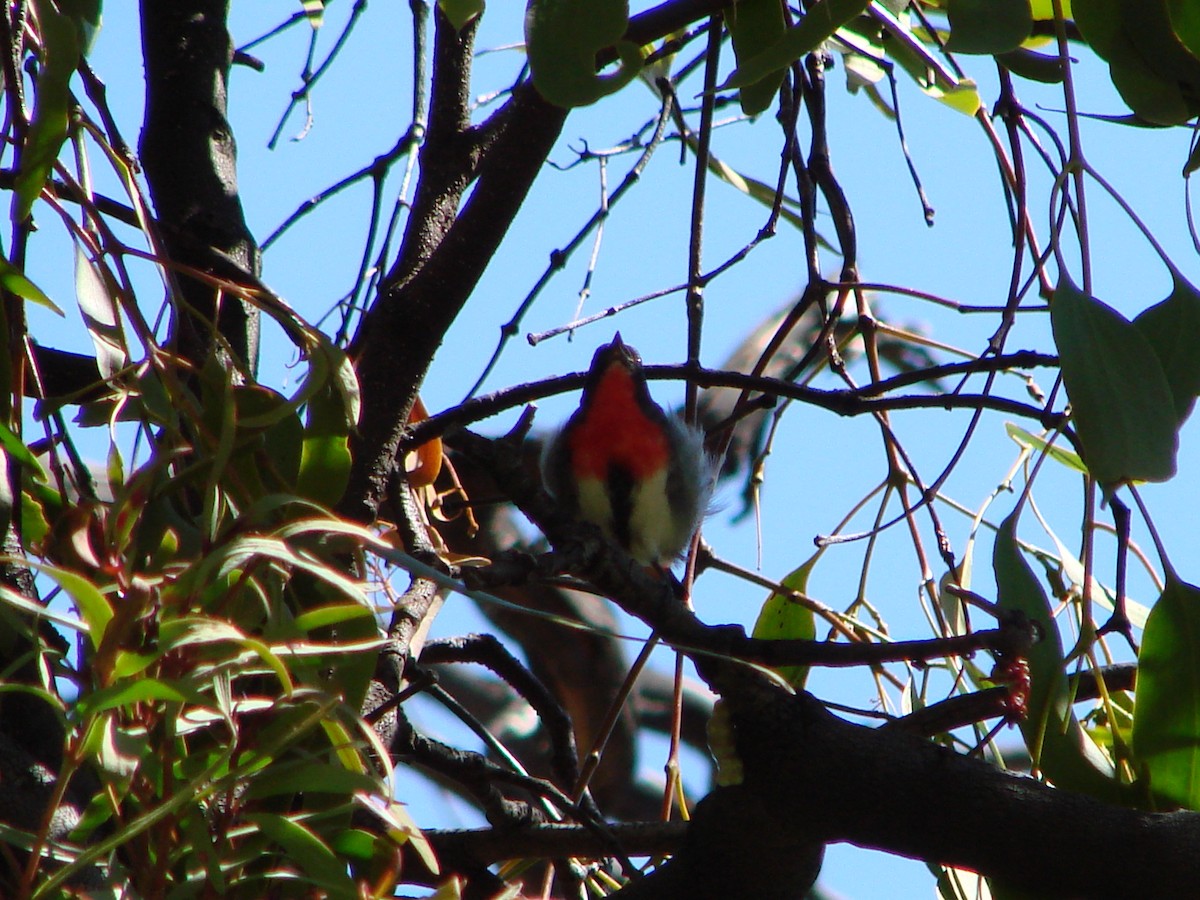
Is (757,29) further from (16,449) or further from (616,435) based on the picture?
(616,435)

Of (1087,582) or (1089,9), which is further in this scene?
(1089,9)

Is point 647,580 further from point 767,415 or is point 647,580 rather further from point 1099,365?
point 767,415

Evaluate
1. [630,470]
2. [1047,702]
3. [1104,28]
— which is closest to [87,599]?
[1047,702]

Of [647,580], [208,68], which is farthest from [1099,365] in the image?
[208,68]

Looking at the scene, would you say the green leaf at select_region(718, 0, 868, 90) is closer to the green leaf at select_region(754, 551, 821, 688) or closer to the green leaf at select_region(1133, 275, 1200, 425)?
the green leaf at select_region(1133, 275, 1200, 425)

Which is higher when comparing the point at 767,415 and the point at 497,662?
the point at 767,415

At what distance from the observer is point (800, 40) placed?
3.17 feet

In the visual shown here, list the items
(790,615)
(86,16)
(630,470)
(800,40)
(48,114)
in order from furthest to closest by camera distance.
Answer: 1. (630,470)
2. (790,615)
3. (86,16)
4. (800,40)
5. (48,114)

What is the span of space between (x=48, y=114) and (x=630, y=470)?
1.43 metres

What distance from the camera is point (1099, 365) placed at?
94cm

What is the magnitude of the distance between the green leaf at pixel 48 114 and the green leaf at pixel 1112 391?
74 cm

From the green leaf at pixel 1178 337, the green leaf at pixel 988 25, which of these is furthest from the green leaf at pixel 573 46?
the green leaf at pixel 1178 337

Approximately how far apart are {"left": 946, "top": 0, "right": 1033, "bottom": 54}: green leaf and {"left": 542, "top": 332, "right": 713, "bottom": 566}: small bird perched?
3.88 feet

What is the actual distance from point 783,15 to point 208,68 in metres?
0.83
